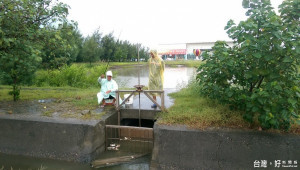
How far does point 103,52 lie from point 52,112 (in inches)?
1080

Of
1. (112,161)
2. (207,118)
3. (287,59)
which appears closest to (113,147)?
(112,161)

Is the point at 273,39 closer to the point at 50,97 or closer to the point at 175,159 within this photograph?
the point at 175,159

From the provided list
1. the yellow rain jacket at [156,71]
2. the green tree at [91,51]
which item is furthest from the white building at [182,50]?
the yellow rain jacket at [156,71]

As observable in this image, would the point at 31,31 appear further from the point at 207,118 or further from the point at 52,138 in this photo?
the point at 207,118

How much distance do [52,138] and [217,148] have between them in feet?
12.2

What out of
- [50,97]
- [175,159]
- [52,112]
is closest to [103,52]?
[50,97]

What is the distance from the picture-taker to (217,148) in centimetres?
437

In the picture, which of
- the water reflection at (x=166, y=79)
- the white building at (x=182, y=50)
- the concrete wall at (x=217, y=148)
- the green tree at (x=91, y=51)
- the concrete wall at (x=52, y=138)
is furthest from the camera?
the white building at (x=182, y=50)

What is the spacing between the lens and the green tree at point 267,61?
376 centimetres

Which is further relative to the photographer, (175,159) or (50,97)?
(50,97)

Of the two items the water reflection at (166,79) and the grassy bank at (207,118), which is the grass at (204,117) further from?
the water reflection at (166,79)

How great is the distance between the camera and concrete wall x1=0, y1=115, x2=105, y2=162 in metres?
5.06

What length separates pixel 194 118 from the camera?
4.93 metres

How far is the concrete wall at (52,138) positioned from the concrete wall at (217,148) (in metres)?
1.45
